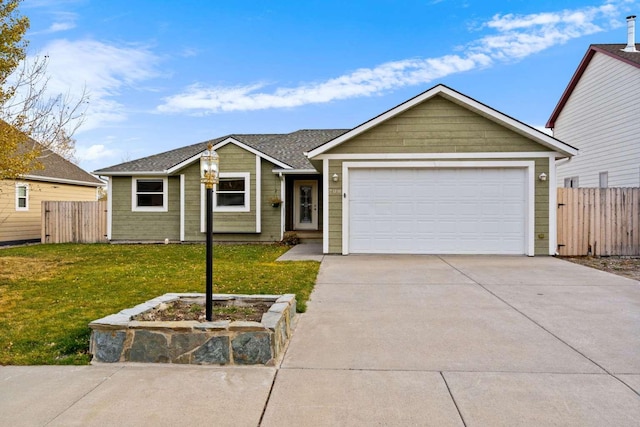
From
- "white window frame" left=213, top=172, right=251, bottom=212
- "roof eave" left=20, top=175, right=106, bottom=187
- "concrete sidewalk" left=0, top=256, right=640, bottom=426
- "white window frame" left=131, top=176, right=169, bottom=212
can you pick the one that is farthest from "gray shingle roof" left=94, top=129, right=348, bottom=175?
"concrete sidewalk" left=0, top=256, right=640, bottom=426

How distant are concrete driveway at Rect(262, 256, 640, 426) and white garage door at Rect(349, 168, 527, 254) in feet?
12.5

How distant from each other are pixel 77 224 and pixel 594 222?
17391 millimetres

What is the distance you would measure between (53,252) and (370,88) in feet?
44.7

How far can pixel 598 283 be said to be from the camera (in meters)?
7.11

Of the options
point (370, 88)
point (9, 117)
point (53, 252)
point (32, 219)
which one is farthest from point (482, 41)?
point (32, 219)

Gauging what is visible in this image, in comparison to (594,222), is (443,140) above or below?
above

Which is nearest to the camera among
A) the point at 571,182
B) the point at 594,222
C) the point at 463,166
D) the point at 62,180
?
the point at 463,166

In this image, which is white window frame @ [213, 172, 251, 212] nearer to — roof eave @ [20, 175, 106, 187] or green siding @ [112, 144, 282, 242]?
green siding @ [112, 144, 282, 242]

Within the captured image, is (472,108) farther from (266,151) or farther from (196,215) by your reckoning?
(196,215)

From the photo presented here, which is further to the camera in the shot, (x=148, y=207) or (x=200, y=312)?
(x=148, y=207)

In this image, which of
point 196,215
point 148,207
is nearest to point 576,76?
point 196,215

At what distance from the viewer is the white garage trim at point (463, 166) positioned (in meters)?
10.5

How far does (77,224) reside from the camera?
15.2 meters

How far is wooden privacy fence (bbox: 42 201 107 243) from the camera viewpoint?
15.1 meters
